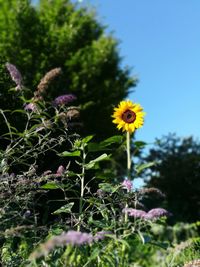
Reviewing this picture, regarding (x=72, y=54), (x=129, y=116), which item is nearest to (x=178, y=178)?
(x=72, y=54)

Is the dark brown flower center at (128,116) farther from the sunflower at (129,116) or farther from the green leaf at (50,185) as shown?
the green leaf at (50,185)

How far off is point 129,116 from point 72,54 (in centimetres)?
1361

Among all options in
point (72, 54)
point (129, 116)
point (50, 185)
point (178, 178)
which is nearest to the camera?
point (50, 185)

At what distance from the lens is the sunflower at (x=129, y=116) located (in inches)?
171

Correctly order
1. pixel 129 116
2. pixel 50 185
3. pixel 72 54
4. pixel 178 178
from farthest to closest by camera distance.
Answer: pixel 178 178 < pixel 72 54 < pixel 129 116 < pixel 50 185

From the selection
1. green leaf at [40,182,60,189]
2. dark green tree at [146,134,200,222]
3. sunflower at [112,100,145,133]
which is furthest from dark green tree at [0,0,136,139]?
green leaf at [40,182,60,189]

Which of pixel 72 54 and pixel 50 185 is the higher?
pixel 72 54

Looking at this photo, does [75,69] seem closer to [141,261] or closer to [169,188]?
[169,188]

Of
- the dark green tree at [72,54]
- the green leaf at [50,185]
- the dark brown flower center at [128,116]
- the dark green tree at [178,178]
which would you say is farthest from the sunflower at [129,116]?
the dark green tree at [178,178]

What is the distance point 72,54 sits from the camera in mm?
17766

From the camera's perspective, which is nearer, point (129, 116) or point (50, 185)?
point (50, 185)

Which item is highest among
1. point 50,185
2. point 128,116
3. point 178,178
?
point 178,178

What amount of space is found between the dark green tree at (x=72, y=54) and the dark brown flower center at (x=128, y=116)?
1225cm

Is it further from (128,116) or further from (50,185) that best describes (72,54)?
(50,185)
